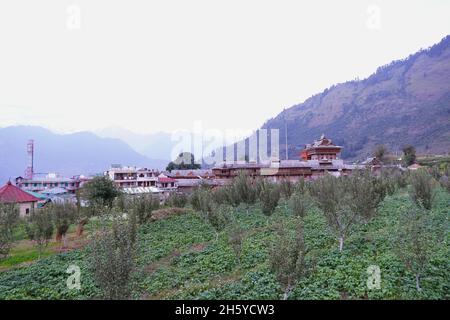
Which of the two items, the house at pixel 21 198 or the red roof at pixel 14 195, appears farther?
the house at pixel 21 198

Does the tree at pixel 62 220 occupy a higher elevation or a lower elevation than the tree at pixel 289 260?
lower

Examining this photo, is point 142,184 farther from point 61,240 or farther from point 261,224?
point 261,224

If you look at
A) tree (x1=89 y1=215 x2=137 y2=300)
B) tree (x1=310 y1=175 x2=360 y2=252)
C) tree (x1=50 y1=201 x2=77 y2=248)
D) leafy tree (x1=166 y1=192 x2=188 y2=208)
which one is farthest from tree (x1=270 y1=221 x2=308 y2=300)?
leafy tree (x1=166 y1=192 x2=188 y2=208)

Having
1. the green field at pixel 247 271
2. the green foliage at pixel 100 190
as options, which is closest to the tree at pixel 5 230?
the green field at pixel 247 271

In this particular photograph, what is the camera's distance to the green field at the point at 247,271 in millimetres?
9977

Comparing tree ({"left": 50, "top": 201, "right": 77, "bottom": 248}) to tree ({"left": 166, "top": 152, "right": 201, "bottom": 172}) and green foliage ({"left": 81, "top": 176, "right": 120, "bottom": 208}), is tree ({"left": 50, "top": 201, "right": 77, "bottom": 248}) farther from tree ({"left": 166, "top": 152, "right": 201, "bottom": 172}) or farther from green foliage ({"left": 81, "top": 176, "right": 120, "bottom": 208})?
tree ({"left": 166, "top": 152, "right": 201, "bottom": 172})

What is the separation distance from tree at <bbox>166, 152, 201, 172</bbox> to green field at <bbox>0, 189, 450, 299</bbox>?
208 feet

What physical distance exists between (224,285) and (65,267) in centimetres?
951

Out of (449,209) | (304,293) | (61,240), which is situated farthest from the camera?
(61,240)

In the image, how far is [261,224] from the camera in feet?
73.2

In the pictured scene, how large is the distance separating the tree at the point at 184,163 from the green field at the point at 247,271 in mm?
63536

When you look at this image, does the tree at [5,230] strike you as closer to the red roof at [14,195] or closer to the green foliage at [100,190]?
the green foliage at [100,190]
